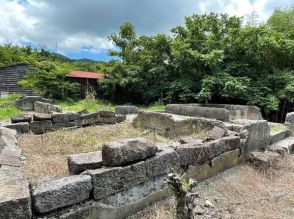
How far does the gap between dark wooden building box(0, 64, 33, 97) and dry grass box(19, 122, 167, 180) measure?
14.1 metres

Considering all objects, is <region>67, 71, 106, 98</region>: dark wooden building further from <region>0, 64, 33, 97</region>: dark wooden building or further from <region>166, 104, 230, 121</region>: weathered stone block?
<region>166, 104, 230, 121</region>: weathered stone block

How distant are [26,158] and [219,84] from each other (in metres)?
9.53

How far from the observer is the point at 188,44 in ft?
44.0

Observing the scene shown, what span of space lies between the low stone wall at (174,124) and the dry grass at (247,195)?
4.00 feet

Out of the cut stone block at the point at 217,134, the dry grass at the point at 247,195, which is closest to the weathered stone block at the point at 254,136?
the cut stone block at the point at 217,134

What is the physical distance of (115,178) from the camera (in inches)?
113

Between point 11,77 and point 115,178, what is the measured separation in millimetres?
19146

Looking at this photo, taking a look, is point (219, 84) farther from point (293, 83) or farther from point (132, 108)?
point (132, 108)

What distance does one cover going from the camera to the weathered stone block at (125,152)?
2.91 metres

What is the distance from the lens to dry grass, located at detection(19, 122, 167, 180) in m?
3.46

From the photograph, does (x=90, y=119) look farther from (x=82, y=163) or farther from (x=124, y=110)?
(x=82, y=163)

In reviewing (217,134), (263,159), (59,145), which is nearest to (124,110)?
(59,145)

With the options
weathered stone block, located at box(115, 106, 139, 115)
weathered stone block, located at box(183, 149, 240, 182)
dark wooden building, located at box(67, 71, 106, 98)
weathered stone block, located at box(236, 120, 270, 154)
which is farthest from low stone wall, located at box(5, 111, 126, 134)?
dark wooden building, located at box(67, 71, 106, 98)

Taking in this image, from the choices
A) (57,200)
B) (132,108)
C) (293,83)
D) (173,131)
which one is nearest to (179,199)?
(57,200)
